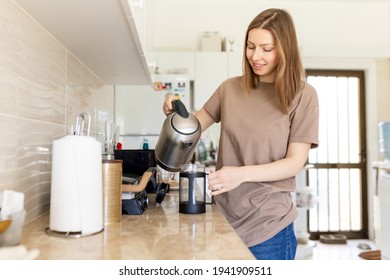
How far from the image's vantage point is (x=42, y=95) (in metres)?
0.89

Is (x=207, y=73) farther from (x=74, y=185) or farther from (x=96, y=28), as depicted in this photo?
(x=74, y=185)

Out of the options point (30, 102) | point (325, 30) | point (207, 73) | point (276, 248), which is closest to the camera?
point (30, 102)

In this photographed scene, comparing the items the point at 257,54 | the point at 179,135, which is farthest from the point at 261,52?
the point at 179,135

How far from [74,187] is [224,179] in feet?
1.17

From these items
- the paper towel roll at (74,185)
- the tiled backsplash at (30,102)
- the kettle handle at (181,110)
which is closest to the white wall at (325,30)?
the tiled backsplash at (30,102)

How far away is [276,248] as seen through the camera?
95 cm

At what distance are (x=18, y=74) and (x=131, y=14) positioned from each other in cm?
28

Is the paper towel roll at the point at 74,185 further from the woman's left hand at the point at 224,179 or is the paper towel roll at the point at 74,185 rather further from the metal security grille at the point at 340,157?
the metal security grille at the point at 340,157

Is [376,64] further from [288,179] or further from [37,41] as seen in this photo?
[37,41]

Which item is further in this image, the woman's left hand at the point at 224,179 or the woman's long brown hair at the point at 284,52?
the woman's long brown hair at the point at 284,52

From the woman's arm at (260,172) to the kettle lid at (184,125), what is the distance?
126 mm

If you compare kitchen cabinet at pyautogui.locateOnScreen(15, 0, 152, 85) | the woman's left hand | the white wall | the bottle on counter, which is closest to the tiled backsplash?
kitchen cabinet at pyautogui.locateOnScreen(15, 0, 152, 85)

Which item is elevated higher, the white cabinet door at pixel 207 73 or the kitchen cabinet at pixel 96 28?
the white cabinet door at pixel 207 73

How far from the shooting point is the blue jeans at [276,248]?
0.94m
